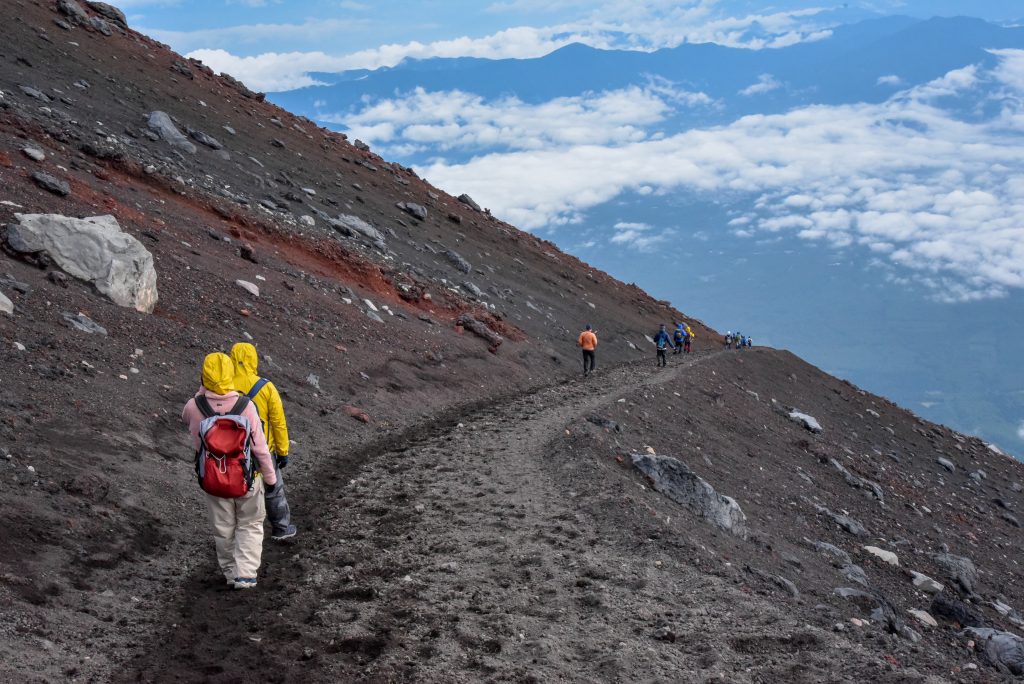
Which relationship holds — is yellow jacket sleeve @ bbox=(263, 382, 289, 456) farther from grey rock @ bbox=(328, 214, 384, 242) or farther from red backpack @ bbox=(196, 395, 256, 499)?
grey rock @ bbox=(328, 214, 384, 242)

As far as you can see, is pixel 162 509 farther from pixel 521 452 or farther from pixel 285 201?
pixel 285 201

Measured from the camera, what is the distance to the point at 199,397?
30.3 ft

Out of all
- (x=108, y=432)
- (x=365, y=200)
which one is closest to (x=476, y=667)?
(x=108, y=432)

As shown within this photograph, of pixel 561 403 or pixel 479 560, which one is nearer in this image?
pixel 479 560

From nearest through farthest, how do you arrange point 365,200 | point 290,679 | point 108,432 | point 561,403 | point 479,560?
point 290,679
point 479,560
point 108,432
point 561,403
point 365,200

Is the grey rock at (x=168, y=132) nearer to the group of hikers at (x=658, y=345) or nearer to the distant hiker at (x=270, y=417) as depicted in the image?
the group of hikers at (x=658, y=345)

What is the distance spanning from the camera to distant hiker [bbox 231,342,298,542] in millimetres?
9766

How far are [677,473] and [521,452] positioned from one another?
9.50 feet

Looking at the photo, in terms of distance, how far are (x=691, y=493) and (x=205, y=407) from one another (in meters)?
8.71

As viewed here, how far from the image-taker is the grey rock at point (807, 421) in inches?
1176

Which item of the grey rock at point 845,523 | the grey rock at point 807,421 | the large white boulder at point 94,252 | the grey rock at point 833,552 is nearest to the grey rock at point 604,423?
the grey rock at point 833,552

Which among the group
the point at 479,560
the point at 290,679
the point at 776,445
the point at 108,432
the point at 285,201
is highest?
the point at 285,201

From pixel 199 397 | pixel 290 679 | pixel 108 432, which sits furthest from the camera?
pixel 108 432

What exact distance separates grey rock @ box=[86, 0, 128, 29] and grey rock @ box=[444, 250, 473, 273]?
2497 cm
